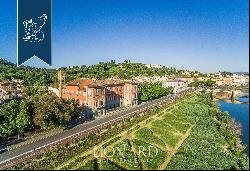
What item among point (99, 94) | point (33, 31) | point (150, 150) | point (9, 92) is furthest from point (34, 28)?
point (9, 92)

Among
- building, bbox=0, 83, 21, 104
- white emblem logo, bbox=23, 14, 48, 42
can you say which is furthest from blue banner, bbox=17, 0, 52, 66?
building, bbox=0, 83, 21, 104

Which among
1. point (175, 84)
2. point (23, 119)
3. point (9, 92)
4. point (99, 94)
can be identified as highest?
point (99, 94)

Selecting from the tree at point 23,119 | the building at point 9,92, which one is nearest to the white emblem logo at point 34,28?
the tree at point 23,119

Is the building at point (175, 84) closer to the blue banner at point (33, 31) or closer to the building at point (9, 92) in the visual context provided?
the building at point (9, 92)

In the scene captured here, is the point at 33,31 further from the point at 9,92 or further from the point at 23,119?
the point at 9,92

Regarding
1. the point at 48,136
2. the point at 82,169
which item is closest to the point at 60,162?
the point at 82,169

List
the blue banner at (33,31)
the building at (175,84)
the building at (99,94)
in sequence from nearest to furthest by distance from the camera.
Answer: the blue banner at (33,31)
the building at (99,94)
the building at (175,84)

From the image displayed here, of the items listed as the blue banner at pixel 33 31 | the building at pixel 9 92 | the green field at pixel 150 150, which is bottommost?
the green field at pixel 150 150

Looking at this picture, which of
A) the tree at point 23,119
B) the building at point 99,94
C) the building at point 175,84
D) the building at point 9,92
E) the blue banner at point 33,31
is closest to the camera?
the blue banner at point 33,31
